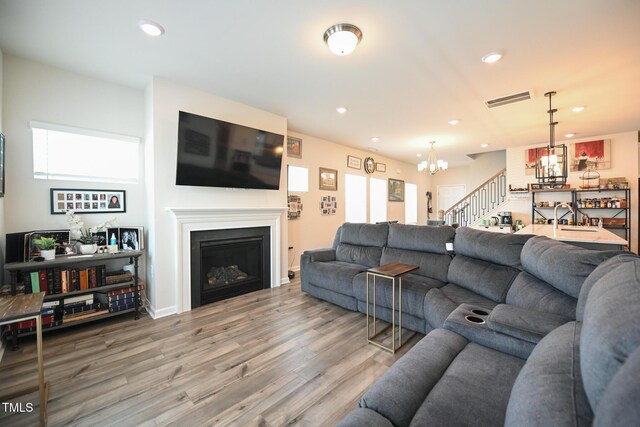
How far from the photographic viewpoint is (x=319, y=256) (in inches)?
154

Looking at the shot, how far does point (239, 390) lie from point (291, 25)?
2836 mm

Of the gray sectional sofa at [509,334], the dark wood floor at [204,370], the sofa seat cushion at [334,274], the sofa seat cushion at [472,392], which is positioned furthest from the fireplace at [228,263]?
the sofa seat cushion at [472,392]

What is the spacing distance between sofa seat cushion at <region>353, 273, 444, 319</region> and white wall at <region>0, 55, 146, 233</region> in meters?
3.04

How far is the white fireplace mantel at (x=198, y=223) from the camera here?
130 inches

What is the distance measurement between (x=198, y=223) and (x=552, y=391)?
3504mm

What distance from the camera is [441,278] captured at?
116 inches

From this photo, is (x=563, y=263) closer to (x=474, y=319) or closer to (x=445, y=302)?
(x=474, y=319)

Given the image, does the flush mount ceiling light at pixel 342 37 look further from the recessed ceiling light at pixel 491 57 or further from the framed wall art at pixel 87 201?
the framed wall art at pixel 87 201

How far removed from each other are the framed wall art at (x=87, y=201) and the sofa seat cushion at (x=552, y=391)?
4035 millimetres

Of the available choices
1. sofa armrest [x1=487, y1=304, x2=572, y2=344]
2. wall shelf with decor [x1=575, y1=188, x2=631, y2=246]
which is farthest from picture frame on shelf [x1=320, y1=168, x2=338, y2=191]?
wall shelf with decor [x1=575, y1=188, x2=631, y2=246]

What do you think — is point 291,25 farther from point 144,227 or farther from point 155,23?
point 144,227

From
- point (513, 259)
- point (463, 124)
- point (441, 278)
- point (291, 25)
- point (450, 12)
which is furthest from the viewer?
point (463, 124)

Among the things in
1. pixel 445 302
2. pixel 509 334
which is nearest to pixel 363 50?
pixel 445 302

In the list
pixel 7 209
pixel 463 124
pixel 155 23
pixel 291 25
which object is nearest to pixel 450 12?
pixel 291 25
